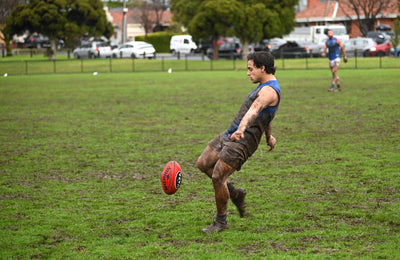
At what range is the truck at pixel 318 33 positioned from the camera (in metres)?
56.1

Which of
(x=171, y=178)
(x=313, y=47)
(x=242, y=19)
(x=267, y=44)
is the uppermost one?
(x=242, y=19)

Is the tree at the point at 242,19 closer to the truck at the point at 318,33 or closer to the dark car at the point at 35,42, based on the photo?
the truck at the point at 318,33

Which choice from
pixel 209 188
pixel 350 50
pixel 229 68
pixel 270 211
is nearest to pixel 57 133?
pixel 209 188

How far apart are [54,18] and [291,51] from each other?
22331 mm

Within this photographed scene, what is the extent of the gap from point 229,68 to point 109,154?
30.5m

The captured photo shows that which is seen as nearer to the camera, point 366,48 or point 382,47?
point 366,48

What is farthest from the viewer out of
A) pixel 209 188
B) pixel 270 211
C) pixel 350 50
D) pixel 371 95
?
pixel 350 50

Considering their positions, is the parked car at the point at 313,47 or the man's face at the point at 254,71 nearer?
the man's face at the point at 254,71

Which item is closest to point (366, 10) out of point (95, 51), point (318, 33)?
point (318, 33)

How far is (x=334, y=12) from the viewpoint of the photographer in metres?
72.1

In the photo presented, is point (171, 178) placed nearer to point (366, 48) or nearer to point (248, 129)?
point (248, 129)

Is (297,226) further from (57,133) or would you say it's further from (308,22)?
(308,22)

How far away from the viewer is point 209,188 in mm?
8414

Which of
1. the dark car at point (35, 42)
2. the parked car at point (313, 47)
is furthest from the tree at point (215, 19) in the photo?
the dark car at point (35, 42)
